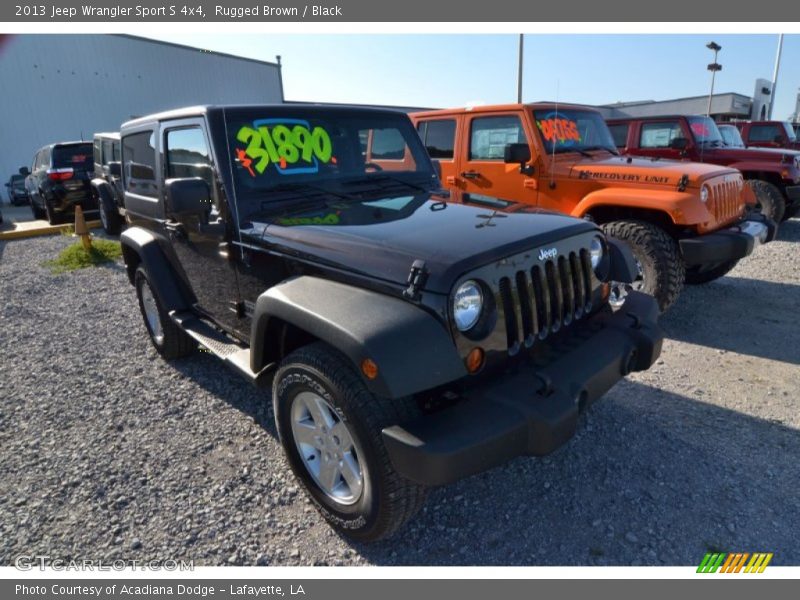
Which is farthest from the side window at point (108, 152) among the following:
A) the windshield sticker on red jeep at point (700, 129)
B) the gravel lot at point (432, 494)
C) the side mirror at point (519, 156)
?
the windshield sticker on red jeep at point (700, 129)

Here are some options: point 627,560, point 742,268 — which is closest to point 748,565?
point 627,560

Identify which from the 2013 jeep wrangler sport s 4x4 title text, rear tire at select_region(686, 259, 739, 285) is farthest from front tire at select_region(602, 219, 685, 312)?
the 2013 jeep wrangler sport s 4x4 title text

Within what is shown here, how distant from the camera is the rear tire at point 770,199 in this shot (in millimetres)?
8547

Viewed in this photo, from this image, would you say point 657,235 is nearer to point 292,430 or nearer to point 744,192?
point 744,192

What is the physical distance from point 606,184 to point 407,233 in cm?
351

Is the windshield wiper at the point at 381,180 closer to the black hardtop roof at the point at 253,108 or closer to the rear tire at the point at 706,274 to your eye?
the black hardtop roof at the point at 253,108

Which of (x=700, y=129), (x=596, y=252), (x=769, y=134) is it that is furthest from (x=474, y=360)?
(x=769, y=134)

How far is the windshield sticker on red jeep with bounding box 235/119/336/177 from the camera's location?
2.95 meters

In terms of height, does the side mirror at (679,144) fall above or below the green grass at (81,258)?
above

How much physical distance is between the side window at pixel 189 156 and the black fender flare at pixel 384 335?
1.24m

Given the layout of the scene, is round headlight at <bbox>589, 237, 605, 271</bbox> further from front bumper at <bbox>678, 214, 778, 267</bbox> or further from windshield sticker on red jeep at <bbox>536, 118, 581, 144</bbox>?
windshield sticker on red jeep at <bbox>536, 118, 581, 144</bbox>

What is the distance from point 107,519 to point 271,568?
98 cm

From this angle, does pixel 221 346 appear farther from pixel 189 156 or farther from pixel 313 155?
pixel 313 155

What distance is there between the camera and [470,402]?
206 centimetres
